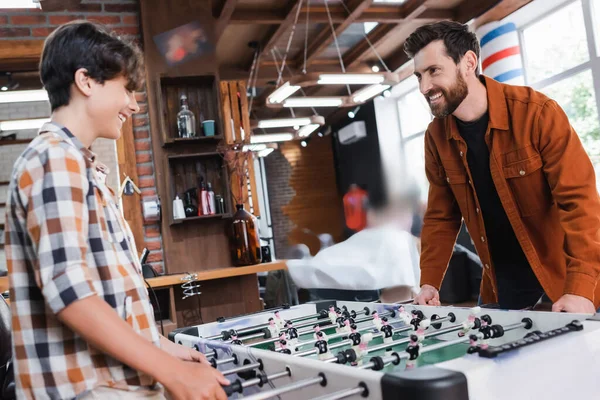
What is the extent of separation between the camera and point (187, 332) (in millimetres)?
2021

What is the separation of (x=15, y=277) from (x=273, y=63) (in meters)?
8.01

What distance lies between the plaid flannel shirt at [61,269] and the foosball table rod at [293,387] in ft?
0.72

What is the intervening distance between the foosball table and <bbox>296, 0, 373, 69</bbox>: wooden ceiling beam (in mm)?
4891

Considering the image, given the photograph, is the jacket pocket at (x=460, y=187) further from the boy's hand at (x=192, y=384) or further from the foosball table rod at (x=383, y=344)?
the boy's hand at (x=192, y=384)

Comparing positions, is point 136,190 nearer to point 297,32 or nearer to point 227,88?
point 227,88

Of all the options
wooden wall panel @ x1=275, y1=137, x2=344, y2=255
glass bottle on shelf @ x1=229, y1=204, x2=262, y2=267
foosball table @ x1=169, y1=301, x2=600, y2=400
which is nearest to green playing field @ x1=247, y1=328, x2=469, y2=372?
foosball table @ x1=169, y1=301, x2=600, y2=400

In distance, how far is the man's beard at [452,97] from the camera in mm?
2100

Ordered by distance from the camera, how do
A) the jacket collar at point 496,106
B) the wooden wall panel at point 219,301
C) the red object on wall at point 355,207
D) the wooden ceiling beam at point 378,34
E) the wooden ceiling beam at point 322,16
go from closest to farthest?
1. the jacket collar at point 496,106
2. the wooden wall panel at point 219,301
3. the wooden ceiling beam at point 322,16
4. the wooden ceiling beam at point 378,34
5. the red object on wall at point 355,207

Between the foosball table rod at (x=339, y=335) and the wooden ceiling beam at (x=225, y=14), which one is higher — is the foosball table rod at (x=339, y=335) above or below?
below

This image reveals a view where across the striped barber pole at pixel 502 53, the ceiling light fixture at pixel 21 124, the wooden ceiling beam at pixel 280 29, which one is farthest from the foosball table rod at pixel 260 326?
the striped barber pole at pixel 502 53

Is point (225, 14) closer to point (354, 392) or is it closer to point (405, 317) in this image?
point (405, 317)

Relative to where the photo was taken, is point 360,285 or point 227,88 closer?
point 360,285

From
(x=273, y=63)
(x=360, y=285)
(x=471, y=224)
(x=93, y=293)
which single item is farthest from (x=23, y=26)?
(x=273, y=63)

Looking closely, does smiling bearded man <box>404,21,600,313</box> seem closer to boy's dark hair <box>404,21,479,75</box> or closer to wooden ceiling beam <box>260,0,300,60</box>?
boy's dark hair <box>404,21,479,75</box>
